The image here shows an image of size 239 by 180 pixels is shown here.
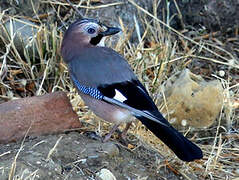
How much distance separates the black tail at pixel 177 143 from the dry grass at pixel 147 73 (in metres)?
0.36

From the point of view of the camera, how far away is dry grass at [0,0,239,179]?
166 inches

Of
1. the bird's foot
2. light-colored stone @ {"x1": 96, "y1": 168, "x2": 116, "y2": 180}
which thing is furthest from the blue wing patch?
light-colored stone @ {"x1": 96, "y1": 168, "x2": 116, "y2": 180}

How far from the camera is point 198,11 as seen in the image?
6230 mm

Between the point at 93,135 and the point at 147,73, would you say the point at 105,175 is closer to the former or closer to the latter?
the point at 93,135

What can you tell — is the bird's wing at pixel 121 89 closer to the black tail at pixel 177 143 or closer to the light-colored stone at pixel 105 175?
the black tail at pixel 177 143

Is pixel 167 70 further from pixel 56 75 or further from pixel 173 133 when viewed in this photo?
pixel 173 133

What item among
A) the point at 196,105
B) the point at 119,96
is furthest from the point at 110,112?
the point at 196,105

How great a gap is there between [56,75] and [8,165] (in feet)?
5.65

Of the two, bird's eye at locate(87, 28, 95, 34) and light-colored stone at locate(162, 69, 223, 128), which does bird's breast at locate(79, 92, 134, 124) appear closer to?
bird's eye at locate(87, 28, 95, 34)

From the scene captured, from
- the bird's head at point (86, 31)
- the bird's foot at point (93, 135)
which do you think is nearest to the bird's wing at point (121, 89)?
the bird's head at point (86, 31)

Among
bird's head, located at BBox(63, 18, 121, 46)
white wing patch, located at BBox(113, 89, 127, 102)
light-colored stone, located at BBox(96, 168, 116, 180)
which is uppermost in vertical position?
bird's head, located at BBox(63, 18, 121, 46)

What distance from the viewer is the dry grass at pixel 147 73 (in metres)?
4.22

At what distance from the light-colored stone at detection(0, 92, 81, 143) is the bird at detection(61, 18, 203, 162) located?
16 cm

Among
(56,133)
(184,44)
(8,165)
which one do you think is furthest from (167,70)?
(8,165)
